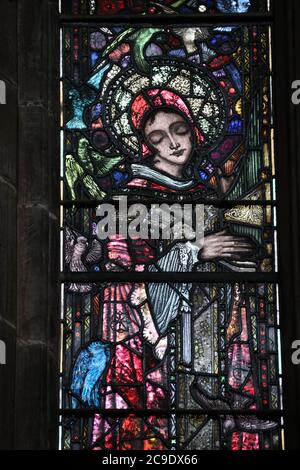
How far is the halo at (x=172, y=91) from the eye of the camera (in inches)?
615

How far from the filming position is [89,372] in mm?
15023

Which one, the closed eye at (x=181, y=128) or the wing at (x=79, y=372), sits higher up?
the closed eye at (x=181, y=128)

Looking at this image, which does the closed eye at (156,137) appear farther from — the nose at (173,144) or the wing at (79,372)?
the wing at (79,372)

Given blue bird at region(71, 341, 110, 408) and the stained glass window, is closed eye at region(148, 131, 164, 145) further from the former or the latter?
blue bird at region(71, 341, 110, 408)

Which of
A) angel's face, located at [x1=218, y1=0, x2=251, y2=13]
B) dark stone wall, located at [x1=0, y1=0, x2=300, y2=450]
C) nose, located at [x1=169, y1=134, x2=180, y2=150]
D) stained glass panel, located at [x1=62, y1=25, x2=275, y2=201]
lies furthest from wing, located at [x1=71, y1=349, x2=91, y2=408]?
angel's face, located at [x1=218, y1=0, x2=251, y2=13]

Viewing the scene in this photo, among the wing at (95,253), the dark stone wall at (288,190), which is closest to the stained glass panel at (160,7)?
the dark stone wall at (288,190)

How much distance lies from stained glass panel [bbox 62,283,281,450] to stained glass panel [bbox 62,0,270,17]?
1.79 metres

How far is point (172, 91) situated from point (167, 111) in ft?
0.43

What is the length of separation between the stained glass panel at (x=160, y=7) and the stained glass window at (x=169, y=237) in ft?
0.04

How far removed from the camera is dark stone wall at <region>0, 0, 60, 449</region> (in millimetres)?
14719

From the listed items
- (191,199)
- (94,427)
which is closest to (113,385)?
(94,427)

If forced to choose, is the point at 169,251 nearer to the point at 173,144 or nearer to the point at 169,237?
the point at 169,237
